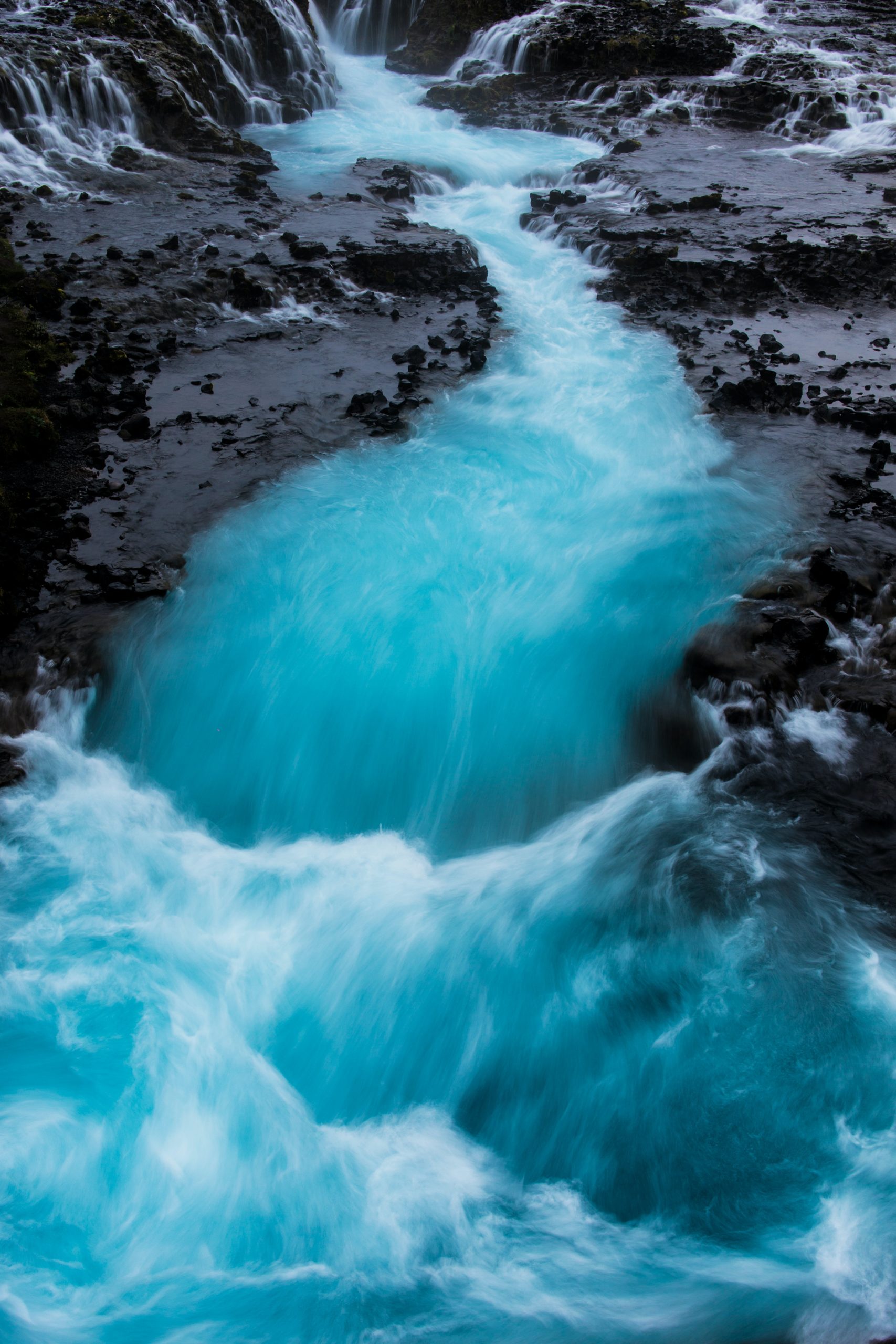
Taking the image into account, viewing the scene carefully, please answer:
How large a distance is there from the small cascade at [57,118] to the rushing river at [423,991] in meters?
12.4

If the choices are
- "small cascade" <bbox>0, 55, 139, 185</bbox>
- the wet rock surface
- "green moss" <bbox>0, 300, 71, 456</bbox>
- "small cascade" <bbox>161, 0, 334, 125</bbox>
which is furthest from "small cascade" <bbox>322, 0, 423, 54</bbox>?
"green moss" <bbox>0, 300, 71, 456</bbox>

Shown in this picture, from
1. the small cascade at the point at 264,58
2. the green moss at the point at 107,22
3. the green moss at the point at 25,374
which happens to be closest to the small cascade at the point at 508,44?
the small cascade at the point at 264,58

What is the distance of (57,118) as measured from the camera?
1709 cm

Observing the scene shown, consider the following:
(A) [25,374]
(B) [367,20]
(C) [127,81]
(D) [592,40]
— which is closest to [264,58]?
(C) [127,81]

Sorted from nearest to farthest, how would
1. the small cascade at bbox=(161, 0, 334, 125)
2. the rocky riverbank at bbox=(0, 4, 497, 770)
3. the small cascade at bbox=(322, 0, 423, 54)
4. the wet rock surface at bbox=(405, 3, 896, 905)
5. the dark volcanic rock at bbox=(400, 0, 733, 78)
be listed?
1. the wet rock surface at bbox=(405, 3, 896, 905)
2. the rocky riverbank at bbox=(0, 4, 497, 770)
3. the small cascade at bbox=(161, 0, 334, 125)
4. the dark volcanic rock at bbox=(400, 0, 733, 78)
5. the small cascade at bbox=(322, 0, 423, 54)

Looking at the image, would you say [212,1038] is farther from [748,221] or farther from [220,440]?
[748,221]

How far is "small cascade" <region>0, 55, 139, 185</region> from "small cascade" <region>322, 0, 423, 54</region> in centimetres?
1713

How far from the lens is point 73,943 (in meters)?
5.84

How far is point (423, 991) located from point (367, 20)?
3669cm

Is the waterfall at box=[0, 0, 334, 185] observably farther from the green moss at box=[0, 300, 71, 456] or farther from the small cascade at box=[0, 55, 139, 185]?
the green moss at box=[0, 300, 71, 456]

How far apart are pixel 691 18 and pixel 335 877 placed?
35141 millimetres

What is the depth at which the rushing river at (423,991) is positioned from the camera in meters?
4.44

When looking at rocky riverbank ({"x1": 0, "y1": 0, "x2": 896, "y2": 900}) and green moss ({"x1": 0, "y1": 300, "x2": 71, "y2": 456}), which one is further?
green moss ({"x1": 0, "y1": 300, "x2": 71, "y2": 456})

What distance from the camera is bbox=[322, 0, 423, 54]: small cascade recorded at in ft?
99.7
